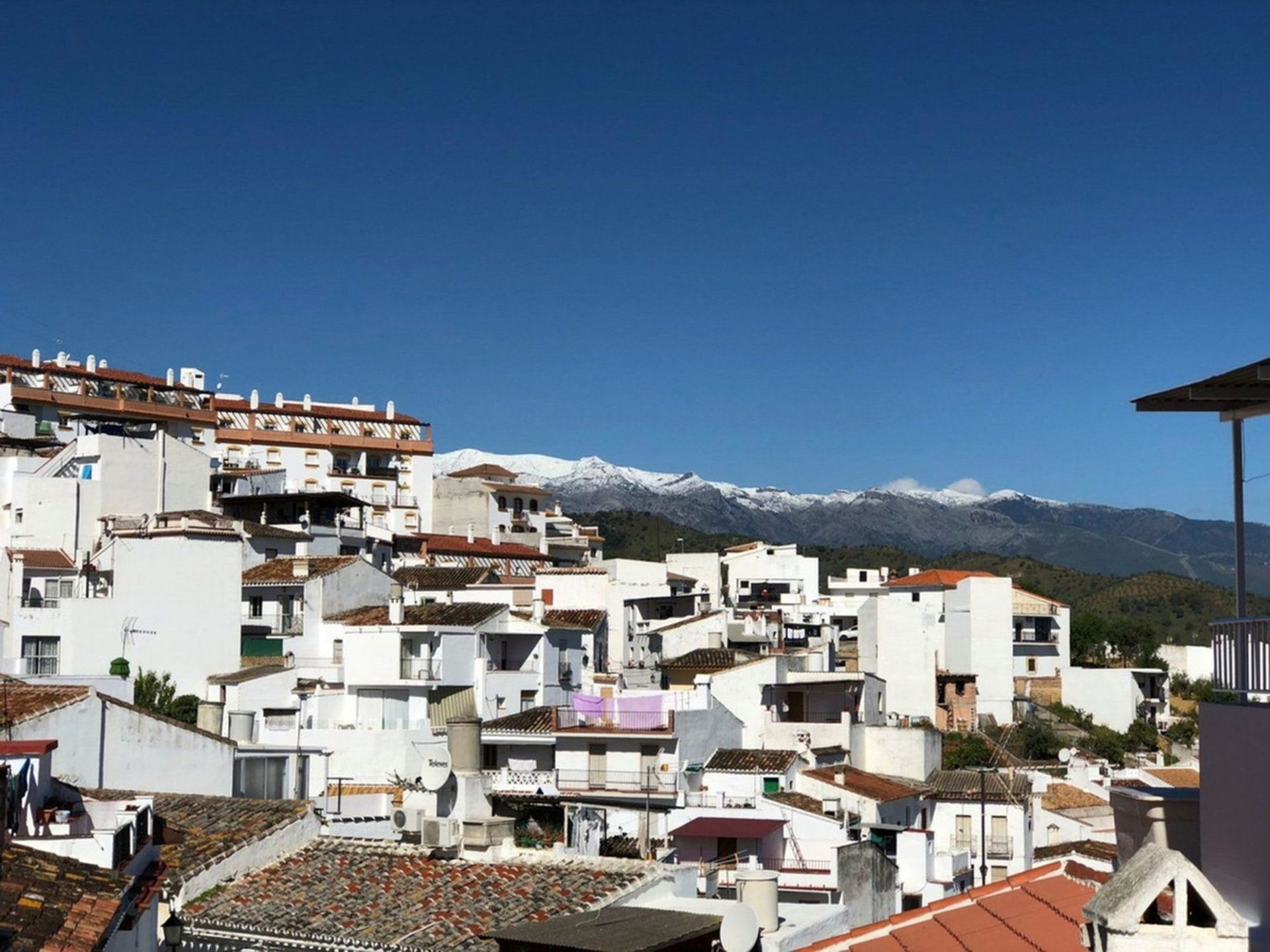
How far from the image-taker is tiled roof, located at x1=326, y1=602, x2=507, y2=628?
4709 cm

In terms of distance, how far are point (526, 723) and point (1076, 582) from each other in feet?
395

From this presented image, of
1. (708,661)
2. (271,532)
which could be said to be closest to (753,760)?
(708,661)

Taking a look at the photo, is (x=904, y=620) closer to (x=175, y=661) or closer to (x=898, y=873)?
(x=175, y=661)

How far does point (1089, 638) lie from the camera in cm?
9656

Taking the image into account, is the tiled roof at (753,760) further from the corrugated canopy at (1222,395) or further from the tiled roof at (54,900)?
the corrugated canopy at (1222,395)

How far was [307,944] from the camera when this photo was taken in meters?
17.0

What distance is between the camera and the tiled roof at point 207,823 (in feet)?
60.3

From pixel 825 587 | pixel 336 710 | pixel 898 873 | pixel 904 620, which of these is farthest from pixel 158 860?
pixel 825 587

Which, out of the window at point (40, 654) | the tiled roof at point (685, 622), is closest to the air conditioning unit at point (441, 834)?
the window at point (40, 654)

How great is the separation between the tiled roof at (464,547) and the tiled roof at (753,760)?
34964 mm

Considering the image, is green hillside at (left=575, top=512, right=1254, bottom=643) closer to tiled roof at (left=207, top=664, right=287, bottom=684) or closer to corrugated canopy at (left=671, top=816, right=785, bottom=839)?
tiled roof at (left=207, top=664, right=287, bottom=684)

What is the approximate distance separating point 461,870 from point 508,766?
20.9 m

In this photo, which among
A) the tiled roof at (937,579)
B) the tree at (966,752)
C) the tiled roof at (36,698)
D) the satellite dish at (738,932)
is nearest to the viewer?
the satellite dish at (738,932)

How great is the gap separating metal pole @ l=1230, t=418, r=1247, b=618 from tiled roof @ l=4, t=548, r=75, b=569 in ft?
150
